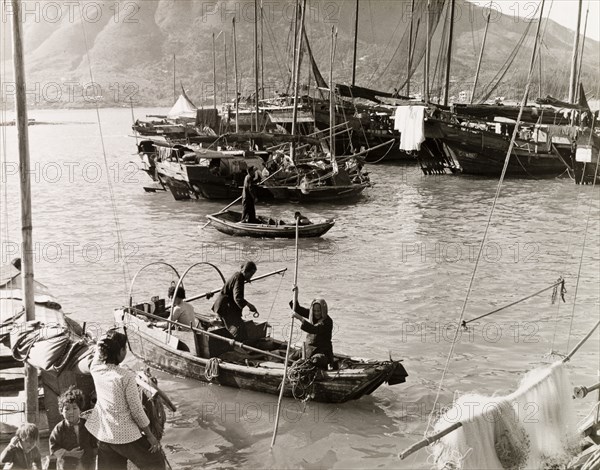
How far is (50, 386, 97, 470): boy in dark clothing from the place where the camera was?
234 inches

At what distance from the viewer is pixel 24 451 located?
570 centimetres

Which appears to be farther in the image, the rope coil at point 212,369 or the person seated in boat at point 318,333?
the rope coil at point 212,369

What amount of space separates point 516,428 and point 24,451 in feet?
13.3

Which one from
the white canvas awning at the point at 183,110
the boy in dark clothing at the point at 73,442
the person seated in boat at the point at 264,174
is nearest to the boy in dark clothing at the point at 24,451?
the boy in dark clothing at the point at 73,442

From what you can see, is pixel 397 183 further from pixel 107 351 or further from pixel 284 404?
pixel 107 351

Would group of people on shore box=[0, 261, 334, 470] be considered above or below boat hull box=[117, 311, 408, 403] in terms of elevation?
above

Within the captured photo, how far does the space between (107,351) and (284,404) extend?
436 cm

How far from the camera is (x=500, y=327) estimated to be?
1263 centimetres

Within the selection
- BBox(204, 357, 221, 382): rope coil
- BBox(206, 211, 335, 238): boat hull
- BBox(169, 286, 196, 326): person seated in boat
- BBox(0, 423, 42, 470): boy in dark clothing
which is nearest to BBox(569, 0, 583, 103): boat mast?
BBox(206, 211, 335, 238): boat hull

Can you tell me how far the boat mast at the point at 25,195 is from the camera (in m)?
6.21

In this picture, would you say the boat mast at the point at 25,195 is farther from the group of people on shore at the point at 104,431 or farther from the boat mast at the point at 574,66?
the boat mast at the point at 574,66

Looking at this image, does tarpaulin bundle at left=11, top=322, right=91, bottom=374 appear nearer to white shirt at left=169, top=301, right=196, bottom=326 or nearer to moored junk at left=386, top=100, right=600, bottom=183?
white shirt at left=169, top=301, right=196, bottom=326

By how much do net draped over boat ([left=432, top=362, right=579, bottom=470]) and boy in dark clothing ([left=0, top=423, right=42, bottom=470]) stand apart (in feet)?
10.8

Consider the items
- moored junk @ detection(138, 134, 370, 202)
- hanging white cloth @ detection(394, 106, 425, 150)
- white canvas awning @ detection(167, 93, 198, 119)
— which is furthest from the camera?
white canvas awning @ detection(167, 93, 198, 119)
